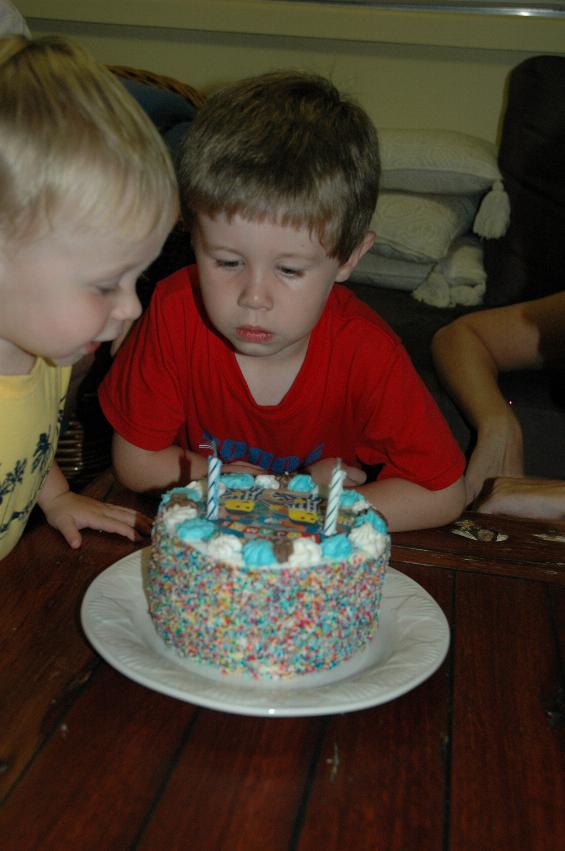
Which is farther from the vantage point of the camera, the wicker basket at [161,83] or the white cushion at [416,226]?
the white cushion at [416,226]

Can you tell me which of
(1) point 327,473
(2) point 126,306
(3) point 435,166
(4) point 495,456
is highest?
(2) point 126,306

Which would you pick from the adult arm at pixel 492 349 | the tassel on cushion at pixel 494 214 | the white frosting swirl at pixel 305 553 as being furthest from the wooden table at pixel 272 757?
the tassel on cushion at pixel 494 214

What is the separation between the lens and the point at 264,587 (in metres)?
0.74

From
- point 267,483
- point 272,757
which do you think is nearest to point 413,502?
point 267,483

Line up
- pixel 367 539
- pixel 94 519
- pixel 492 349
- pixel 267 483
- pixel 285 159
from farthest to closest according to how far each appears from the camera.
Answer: pixel 492 349
pixel 285 159
pixel 94 519
pixel 267 483
pixel 367 539

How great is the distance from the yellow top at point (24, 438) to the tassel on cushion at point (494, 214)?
1766 millimetres

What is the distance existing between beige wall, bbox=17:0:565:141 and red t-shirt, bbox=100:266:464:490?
6.17ft

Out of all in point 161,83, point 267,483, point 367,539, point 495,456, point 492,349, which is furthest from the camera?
point 161,83

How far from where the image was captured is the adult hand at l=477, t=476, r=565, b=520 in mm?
1321

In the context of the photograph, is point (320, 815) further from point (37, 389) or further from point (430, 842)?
point (37, 389)

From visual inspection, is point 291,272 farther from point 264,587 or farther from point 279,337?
point 264,587

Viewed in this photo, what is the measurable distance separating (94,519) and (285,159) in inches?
19.8

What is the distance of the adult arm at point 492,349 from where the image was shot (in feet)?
6.22

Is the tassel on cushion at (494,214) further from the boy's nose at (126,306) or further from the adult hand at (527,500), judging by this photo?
the boy's nose at (126,306)
